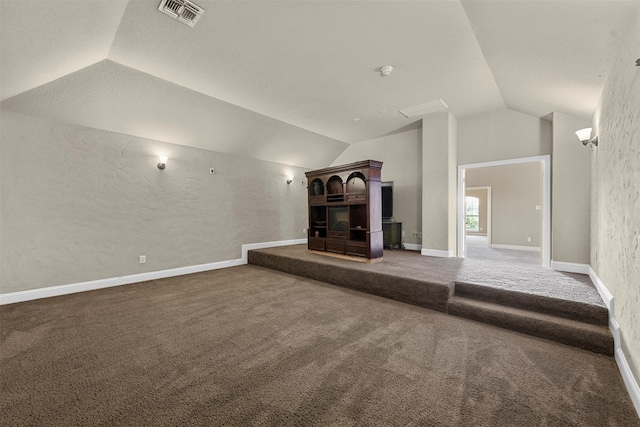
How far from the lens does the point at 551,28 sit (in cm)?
232

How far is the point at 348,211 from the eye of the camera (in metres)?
5.10

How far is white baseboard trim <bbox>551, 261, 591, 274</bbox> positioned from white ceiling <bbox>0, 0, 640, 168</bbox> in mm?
2146

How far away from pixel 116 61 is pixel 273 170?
3.76 m

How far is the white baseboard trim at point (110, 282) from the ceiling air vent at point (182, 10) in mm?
3958

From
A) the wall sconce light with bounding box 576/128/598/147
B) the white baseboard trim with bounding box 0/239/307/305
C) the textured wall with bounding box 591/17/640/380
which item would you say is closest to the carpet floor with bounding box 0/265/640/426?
the white baseboard trim with bounding box 0/239/307/305

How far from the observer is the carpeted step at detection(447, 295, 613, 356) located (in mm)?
2270

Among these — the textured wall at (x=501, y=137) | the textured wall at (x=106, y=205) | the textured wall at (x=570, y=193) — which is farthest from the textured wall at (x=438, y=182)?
the textured wall at (x=106, y=205)

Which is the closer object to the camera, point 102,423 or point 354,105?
point 102,423

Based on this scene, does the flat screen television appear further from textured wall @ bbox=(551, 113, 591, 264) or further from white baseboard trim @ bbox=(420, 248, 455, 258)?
textured wall @ bbox=(551, 113, 591, 264)

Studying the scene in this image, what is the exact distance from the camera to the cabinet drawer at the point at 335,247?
16.9 feet

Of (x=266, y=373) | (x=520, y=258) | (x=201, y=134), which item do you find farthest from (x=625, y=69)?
(x=201, y=134)

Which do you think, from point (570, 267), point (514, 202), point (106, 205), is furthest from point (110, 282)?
point (514, 202)

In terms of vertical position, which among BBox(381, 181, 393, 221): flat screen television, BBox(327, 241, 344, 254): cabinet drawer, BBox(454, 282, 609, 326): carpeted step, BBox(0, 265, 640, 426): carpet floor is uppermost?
BBox(381, 181, 393, 221): flat screen television

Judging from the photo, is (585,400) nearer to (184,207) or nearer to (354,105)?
(354,105)
